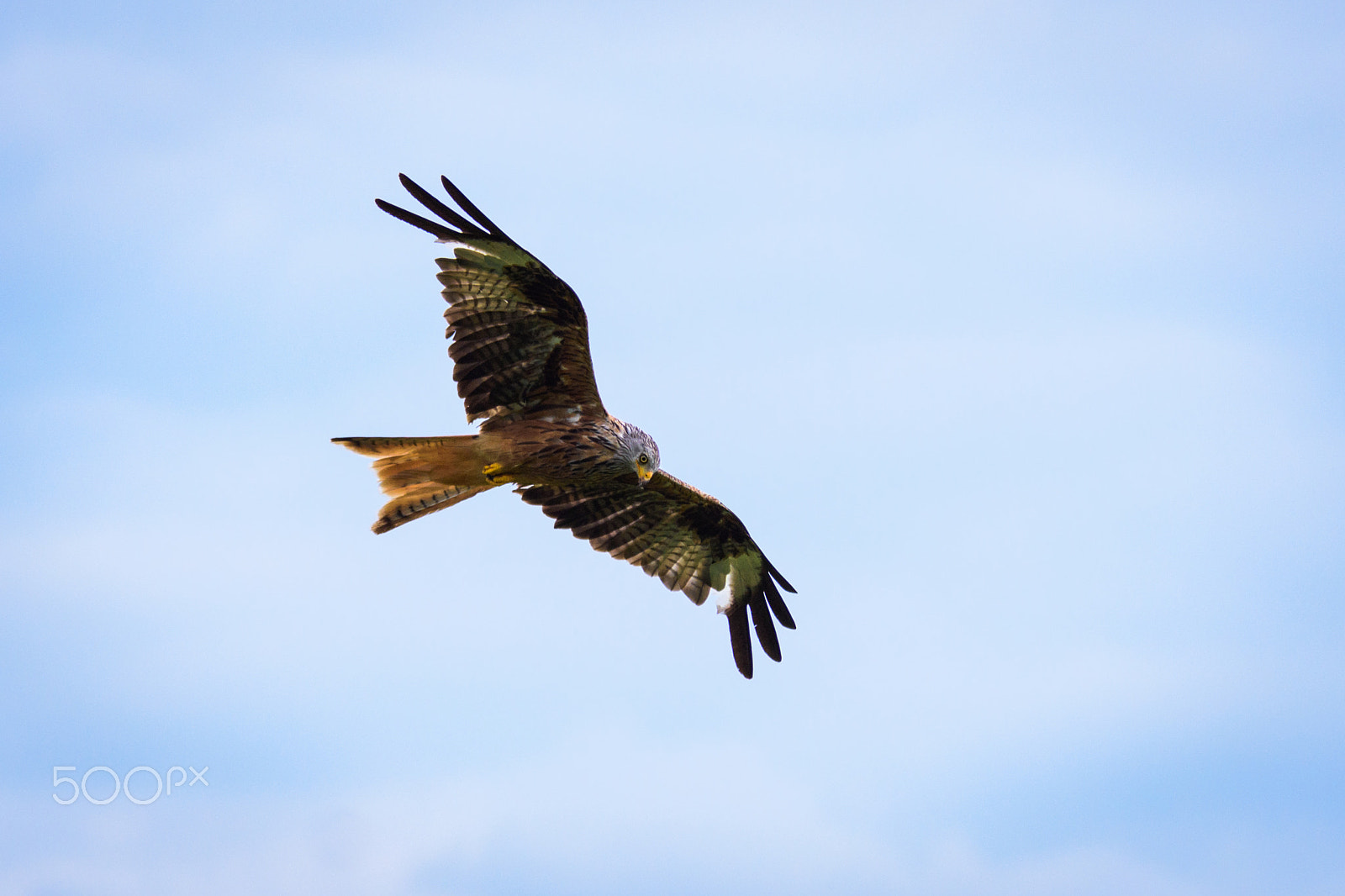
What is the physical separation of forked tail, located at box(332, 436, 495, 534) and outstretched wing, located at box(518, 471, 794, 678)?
1484 millimetres

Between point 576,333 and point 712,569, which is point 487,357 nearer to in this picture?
point 576,333

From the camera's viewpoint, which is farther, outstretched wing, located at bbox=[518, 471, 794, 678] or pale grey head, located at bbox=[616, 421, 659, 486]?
outstretched wing, located at bbox=[518, 471, 794, 678]

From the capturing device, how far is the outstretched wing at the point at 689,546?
12.6 m

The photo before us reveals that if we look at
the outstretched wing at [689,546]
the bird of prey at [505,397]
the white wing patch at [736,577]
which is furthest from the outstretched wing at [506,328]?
the white wing patch at [736,577]

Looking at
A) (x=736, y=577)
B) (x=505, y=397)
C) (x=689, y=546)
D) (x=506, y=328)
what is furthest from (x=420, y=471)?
(x=736, y=577)

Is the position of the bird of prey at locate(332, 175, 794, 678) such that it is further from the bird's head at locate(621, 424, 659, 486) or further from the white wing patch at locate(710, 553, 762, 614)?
the white wing patch at locate(710, 553, 762, 614)

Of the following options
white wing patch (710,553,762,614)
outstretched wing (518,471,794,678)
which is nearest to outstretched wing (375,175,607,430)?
outstretched wing (518,471,794,678)

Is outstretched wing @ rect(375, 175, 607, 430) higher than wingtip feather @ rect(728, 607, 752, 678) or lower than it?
higher

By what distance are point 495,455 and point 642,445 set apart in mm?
1145

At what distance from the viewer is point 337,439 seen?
1085 cm

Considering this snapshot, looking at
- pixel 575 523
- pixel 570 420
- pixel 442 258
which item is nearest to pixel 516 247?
pixel 442 258

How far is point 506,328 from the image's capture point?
35.6 feet

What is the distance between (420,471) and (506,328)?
131 cm

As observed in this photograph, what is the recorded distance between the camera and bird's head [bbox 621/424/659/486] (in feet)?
36.4
